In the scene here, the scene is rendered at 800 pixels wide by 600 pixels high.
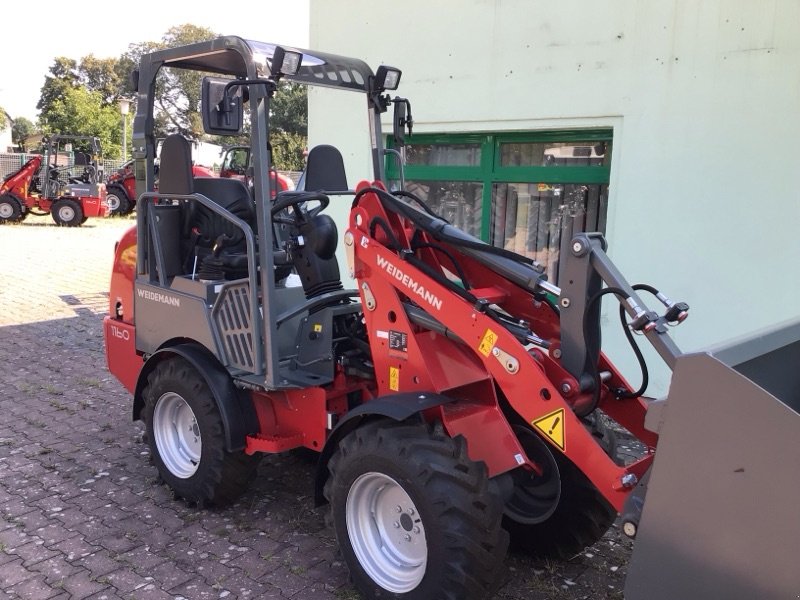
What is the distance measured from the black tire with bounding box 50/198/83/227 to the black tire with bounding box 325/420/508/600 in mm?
19812

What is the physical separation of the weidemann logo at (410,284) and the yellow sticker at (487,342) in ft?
0.90

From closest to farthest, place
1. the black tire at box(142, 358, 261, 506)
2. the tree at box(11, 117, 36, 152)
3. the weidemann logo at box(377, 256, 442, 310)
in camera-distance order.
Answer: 1. the weidemann logo at box(377, 256, 442, 310)
2. the black tire at box(142, 358, 261, 506)
3. the tree at box(11, 117, 36, 152)

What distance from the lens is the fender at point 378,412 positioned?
3.15 m

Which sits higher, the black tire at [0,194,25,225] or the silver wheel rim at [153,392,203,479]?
the silver wheel rim at [153,392,203,479]

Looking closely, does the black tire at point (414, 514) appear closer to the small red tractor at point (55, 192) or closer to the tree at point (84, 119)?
the small red tractor at point (55, 192)

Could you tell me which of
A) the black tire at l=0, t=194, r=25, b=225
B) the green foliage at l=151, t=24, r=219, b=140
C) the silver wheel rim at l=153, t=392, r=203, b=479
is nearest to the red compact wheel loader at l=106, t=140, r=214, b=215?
the black tire at l=0, t=194, r=25, b=225

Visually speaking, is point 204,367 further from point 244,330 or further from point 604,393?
point 604,393

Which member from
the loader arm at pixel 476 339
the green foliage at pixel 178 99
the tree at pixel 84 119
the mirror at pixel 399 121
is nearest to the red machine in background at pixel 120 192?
the green foliage at pixel 178 99

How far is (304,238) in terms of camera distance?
13.2 ft

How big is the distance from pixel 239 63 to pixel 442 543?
9.99 feet

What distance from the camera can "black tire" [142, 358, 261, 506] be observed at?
4.08m

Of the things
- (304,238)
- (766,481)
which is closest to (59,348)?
(304,238)

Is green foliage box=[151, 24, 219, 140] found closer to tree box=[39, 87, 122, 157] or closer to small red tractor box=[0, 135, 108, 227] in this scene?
small red tractor box=[0, 135, 108, 227]

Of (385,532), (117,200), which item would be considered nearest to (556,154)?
(385,532)
